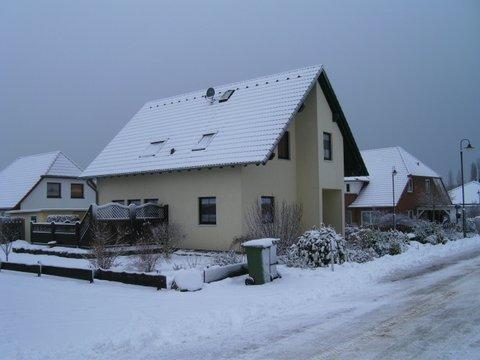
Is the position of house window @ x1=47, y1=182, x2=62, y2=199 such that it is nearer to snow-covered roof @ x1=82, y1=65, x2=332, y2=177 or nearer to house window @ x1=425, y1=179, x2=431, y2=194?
snow-covered roof @ x1=82, y1=65, x2=332, y2=177

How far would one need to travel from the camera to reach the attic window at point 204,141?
23203mm

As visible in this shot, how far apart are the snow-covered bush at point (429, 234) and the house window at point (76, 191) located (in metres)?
28.6

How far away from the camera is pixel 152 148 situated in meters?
26.3

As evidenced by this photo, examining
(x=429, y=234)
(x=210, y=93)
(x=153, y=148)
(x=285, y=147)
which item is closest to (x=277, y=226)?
(x=285, y=147)

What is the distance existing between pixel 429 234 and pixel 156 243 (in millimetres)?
13573

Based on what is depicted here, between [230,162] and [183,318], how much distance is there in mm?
11679

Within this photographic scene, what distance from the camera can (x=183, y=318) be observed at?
9.38m

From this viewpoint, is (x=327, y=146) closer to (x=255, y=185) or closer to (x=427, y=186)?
(x=255, y=185)

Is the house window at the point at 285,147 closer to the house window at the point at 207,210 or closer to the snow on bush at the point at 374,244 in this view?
the house window at the point at 207,210

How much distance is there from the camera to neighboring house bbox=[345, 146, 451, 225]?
145ft

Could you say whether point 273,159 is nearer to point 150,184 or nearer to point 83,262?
point 150,184

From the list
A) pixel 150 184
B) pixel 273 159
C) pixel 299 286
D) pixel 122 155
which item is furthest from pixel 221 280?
pixel 122 155

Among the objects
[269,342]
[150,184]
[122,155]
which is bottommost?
[269,342]

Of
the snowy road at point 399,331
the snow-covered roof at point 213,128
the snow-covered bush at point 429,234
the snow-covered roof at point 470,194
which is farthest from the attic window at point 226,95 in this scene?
the snow-covered roof at point 470,194
